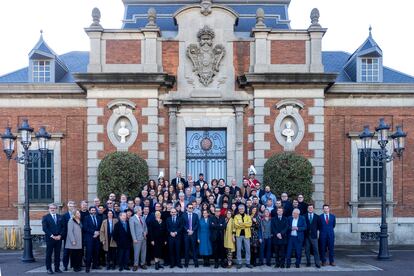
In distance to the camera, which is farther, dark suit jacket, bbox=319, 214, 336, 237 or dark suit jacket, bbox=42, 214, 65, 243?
dark suit jacket, bbox=319, 214, 336, 237

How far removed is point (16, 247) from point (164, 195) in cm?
772

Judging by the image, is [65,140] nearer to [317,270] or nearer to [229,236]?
[229,236]

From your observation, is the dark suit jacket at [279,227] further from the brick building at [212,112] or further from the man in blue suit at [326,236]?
the brick building at [212,112]

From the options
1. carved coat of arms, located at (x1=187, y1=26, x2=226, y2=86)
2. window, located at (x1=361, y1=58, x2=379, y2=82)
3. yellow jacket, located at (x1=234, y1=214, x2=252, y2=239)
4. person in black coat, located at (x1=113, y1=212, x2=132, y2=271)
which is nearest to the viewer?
person in black coat, located at (x1=113, y1=212, x2=132, y2=271)

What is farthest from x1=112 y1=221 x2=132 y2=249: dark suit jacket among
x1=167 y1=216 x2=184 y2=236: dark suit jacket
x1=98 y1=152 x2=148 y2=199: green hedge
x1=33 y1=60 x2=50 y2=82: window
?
x1=33 y1=60 x2=50 y2=82: window

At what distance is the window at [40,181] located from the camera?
66.1 feet

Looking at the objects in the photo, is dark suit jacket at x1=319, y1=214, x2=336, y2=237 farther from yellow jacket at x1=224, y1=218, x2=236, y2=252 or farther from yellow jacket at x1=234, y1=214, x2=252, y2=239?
yellow jacket at x1=224, y1=218, x2=236, y2=252

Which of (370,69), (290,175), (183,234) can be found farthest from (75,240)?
(370,69)

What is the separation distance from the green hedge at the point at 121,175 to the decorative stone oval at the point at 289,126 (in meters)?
5.45

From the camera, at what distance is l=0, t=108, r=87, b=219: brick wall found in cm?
2008

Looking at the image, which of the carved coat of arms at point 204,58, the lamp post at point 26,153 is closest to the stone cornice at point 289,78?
the carved coat of arms at point 204,58

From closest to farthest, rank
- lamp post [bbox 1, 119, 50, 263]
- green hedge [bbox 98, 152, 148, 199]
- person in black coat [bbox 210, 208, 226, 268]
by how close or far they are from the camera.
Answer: person in black coat [bbox 210, 208, 226, 268] < lamp post [bbox 1, 119, 50, 263] < green hedge [bbox 98, 152, 148, 199]

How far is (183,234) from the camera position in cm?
1442

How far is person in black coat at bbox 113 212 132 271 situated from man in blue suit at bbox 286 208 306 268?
4.65m
